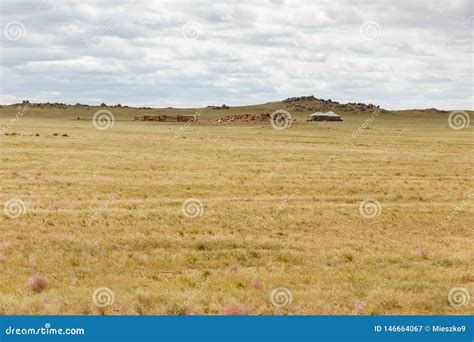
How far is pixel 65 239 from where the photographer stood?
66.7 feet

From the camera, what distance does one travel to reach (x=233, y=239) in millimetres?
20984

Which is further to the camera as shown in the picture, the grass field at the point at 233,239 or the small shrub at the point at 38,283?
the small shrub at the point at 38,283

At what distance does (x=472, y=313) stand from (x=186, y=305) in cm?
657

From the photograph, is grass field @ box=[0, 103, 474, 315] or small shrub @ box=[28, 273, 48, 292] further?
small shrub @ box=[28, 273, 48, 292]

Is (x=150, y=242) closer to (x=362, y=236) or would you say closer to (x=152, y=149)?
(x=362, y=236)

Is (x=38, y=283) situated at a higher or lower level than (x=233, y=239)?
lower

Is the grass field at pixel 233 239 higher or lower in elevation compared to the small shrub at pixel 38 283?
higher

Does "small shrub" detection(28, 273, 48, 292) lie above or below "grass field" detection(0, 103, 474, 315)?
below

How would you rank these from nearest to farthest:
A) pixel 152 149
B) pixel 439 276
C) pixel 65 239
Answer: pixel 439 276
pixel 65 239
pixel 152 149

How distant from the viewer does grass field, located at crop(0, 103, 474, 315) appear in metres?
14.9

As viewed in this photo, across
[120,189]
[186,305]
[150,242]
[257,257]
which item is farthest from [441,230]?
[120,189]

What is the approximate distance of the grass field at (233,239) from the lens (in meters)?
14.9

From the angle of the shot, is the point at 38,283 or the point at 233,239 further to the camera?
the point at 233,239

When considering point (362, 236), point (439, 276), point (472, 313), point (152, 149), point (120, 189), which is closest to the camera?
point (472, 313)
